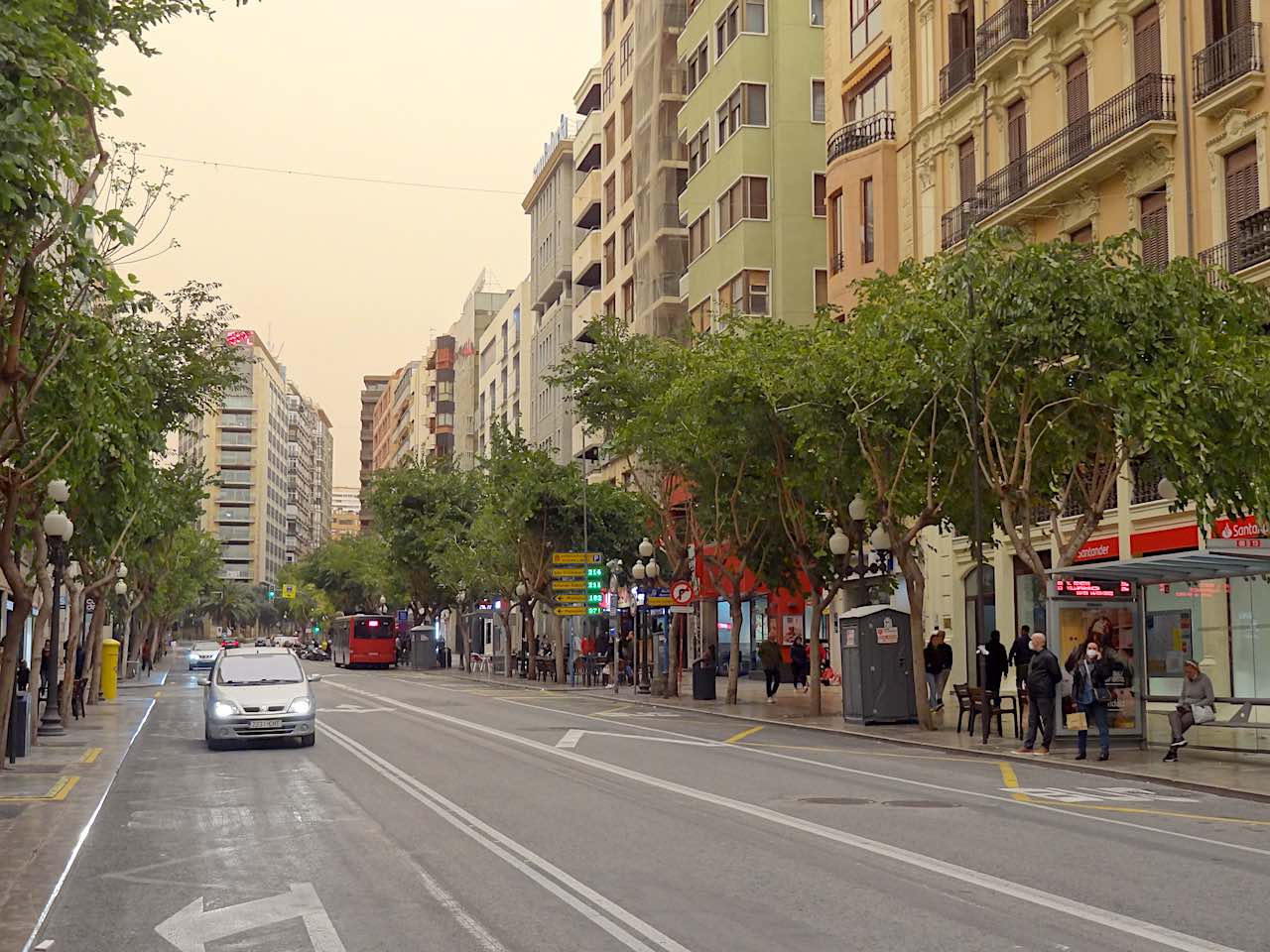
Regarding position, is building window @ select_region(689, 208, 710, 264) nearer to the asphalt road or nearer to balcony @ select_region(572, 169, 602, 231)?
balcony @ select_region(572, 169, 602, 231)

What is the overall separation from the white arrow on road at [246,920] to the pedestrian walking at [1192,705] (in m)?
15.5

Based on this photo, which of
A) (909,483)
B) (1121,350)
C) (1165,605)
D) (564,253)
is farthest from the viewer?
(564,253)

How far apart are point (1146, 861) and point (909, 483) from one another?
18.2m

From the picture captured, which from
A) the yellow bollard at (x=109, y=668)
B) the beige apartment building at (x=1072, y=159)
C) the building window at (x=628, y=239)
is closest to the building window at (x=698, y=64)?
the building window at (x=628, y=239)

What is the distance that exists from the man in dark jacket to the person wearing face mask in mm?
376

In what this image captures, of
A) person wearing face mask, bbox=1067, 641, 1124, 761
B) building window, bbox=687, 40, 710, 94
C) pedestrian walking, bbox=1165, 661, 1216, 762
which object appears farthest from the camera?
building window, bbox=687, 40, 710, 94

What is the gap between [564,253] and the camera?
8825 cm

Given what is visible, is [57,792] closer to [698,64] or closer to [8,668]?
[8,668]

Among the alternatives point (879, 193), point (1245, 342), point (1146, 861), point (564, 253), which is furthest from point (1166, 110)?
point (564, 253)

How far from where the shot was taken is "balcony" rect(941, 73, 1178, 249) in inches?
1245

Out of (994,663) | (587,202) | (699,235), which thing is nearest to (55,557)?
(994,663)

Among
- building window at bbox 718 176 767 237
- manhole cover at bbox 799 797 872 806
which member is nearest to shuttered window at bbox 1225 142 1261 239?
manhole cover at bbox 799 797 872 806

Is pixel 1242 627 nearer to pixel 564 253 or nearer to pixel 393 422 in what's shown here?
pixel 564 253

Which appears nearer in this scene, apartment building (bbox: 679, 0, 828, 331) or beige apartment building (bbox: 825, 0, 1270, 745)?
beige apartment building (bbox: 825, 0, 1270, 745)
